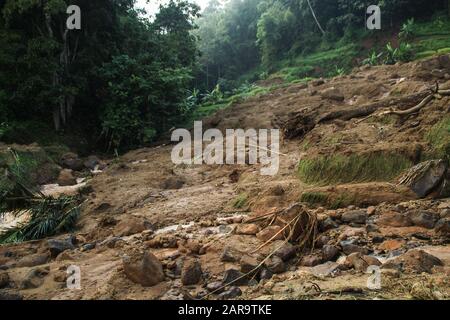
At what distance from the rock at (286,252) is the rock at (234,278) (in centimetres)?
53

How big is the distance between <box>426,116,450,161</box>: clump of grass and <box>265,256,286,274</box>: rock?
3.10m

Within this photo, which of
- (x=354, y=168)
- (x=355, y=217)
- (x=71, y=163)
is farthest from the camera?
(x=71, y=163)

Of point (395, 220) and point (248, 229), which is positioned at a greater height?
point (395, 220)

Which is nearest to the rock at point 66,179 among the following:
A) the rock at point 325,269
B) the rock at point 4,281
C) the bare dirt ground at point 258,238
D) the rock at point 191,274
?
the bare dirt ground at point 258,238

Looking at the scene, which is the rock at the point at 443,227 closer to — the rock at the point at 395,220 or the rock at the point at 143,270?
the rock at the point at 395,220

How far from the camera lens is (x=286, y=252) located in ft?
14.3

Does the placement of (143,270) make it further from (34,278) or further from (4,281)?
(4,281)

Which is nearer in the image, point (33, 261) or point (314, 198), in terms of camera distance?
point (33, 261)

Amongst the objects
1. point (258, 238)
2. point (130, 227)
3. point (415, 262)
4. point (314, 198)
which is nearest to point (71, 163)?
point (130, 227)

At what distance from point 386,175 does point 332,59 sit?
2341 cm

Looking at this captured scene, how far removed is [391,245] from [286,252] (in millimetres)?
1045

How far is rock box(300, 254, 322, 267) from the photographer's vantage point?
413cm

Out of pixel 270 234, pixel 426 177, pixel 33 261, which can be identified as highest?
pixel 426 177

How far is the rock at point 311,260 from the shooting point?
4133 mm
